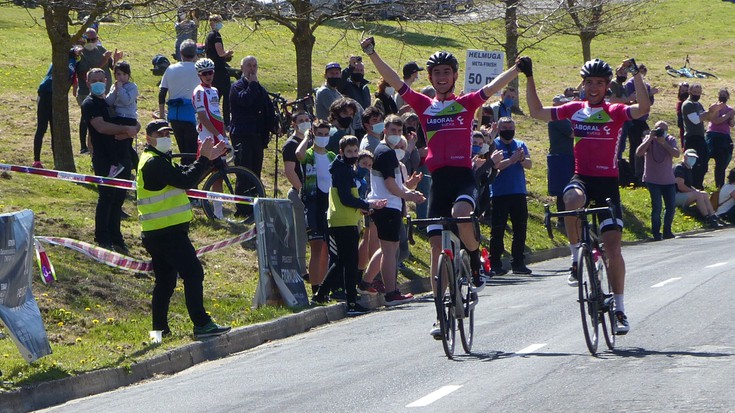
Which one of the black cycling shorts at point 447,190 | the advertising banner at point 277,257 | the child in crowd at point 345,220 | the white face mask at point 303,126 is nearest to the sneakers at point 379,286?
the child in crowd at point 345,220

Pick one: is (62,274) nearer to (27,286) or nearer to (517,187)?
(27,286)

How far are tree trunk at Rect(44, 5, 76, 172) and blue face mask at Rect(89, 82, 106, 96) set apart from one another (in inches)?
120

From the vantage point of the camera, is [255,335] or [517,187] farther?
[517,187]

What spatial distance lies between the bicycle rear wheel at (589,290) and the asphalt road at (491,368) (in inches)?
7.1

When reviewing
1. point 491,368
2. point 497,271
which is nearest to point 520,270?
point 497,271

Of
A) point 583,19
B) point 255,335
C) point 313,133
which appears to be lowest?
point 255,335

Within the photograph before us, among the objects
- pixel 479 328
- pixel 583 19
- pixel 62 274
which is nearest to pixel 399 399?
pixel 479 328

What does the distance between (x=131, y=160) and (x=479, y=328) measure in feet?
21.0

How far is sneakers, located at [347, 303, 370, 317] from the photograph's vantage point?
15.4 m

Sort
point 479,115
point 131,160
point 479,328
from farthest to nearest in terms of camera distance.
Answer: point 479,115 → point 131,160 → point 479,328

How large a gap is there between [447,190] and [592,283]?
150 centimetres

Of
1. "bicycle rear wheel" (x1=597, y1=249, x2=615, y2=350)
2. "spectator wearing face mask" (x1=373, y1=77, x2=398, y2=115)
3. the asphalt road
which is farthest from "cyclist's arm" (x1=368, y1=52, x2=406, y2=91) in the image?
"spectator wearing face mask" (x1=373, y1=77, x2=398, y2=115)

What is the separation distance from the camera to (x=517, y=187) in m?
19.2

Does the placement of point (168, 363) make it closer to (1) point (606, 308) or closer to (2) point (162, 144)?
(2) point (162, 144)
